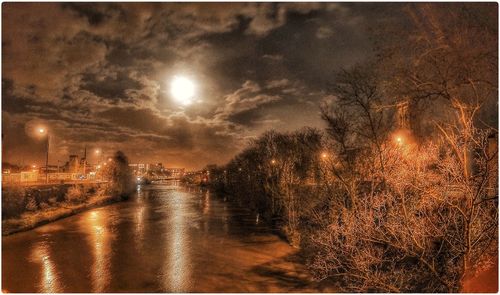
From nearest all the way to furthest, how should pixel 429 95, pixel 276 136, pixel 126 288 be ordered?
pixel 429 95
pixel 126 288
pixel 276 136

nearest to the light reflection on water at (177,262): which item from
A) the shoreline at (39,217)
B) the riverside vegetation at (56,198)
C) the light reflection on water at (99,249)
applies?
the light reflection on water at (99,249)

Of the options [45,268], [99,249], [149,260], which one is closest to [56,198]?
[99,249]

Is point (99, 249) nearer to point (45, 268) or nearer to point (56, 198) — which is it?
point (45, 268)

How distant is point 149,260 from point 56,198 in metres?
29.5

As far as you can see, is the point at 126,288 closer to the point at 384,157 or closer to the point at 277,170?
the point at 384,157

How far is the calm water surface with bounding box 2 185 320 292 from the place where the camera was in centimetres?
1362

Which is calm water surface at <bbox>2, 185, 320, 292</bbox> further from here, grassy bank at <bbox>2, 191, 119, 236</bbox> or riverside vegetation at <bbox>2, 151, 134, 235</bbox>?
riverside vegetation at <bbox>2, 151, 134, 235</bbox>

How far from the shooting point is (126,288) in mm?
13188

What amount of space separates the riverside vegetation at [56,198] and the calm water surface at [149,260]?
2.04 meters

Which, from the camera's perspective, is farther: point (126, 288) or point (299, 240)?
point (299, 240)

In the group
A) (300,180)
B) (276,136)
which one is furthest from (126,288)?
(276,136)

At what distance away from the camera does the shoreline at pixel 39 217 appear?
24203 millimetres

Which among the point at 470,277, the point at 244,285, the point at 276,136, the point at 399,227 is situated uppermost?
the point at 276,136

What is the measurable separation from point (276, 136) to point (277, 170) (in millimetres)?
8371
